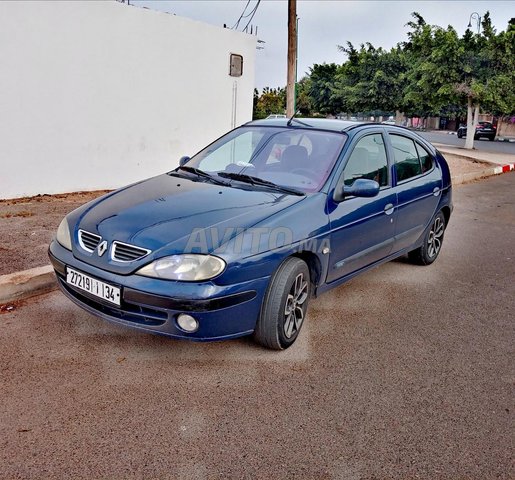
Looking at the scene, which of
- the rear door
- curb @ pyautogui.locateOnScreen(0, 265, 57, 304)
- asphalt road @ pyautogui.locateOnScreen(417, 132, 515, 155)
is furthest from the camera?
asphalt road @ pyautogui.locateOnScreen(417, 132, 515, 155)

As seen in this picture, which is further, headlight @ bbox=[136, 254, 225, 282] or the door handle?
the door handle

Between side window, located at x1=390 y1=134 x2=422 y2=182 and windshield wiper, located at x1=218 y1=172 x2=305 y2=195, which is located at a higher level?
side window, located at x1=390 y1=134 x2=422 y2=182

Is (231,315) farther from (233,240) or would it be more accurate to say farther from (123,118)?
(123,118)

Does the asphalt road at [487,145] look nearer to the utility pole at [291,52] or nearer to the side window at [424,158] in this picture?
the utility pole at [291,52]

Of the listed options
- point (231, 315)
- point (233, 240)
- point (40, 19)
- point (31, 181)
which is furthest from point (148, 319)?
point (40, 19)

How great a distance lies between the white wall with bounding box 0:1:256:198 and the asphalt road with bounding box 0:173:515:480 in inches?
172

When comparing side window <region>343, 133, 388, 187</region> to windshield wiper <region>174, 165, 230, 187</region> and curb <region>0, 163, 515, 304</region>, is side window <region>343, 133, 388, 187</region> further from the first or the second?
curb <region>0, 163, 515, 304</region>

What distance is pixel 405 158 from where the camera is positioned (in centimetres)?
484

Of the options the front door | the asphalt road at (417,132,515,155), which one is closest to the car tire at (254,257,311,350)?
the front door

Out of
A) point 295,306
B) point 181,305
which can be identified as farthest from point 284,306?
point 181,305

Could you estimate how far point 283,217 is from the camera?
3.33 meters

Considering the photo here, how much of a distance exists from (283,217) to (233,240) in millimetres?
454

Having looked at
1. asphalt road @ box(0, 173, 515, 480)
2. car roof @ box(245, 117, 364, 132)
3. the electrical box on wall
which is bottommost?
asphalt road @ box(0, 173, 515, 480)

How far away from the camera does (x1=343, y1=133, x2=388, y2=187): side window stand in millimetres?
4043
